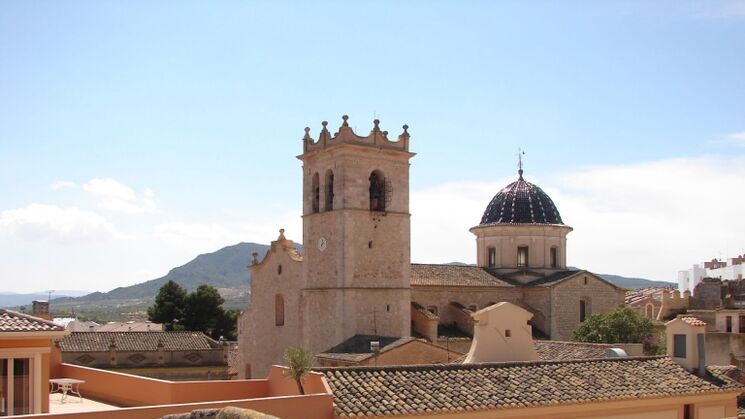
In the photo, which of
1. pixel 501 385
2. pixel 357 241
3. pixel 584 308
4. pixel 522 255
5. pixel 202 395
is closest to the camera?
pixel 202 395

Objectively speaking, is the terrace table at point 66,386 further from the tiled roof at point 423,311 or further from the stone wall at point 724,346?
the stone wall at point 724,346

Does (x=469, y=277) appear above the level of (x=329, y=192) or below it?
below

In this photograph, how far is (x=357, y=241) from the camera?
3600 cm

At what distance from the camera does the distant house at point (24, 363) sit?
1369 cm

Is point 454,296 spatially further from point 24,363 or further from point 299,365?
point 24,363

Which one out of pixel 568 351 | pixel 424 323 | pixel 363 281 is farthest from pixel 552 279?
pixel 568 351

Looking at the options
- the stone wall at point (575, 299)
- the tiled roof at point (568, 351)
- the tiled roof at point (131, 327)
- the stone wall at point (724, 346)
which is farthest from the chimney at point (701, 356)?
the tiled roof at point (131, 327)

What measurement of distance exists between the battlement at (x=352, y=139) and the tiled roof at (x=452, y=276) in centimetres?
658

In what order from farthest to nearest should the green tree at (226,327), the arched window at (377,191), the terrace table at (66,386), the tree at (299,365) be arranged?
the green tree at (226,327) → the arched window at (377,191) → the terrace table at (66,386) → the tree at (299,365)

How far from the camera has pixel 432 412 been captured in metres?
16.1

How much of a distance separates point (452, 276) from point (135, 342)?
59.3 ft

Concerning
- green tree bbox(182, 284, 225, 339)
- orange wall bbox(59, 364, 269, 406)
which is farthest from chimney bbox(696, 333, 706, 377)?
green tree bbox(182, 284, 225, 339)

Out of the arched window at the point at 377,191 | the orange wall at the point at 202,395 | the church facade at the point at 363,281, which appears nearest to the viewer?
the orange wall at the point at 202,395

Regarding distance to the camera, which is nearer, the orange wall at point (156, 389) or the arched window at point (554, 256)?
the orange wall at point (156, 389)
